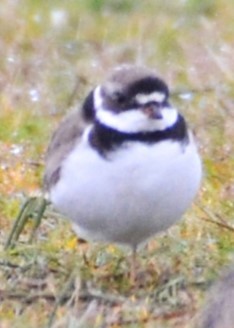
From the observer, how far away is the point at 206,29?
30.3 feet

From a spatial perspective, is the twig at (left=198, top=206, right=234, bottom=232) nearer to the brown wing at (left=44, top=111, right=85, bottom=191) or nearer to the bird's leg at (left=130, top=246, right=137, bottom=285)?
the bird's leg at (left=130, top=246, right=137, bottom=285)

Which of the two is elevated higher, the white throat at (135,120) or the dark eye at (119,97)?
the dark eye at (119,97)

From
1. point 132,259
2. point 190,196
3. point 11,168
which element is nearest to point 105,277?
point 132,259

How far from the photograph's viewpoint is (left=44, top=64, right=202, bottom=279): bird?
5.94 m

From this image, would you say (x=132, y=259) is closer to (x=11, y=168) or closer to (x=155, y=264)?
(x=155, y=264)

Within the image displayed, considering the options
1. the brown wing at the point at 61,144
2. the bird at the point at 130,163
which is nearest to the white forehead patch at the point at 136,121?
the bird at the point at 130,163

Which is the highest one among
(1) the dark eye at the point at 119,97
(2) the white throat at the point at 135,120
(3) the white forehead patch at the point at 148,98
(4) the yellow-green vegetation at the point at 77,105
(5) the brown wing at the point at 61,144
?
(3) the white forehead patch at the point at 148,98

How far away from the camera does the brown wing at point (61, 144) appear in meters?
6.20

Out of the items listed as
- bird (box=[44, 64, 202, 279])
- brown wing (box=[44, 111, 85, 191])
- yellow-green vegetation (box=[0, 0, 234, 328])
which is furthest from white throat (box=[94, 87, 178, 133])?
yellow-green vegetation (box=[0, 0, 234, 328])

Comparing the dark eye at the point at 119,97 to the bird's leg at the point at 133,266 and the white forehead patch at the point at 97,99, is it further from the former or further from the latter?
the bird's leg at the point at 133,266

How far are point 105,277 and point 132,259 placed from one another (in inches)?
5.5

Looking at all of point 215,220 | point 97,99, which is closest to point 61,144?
point 97,99

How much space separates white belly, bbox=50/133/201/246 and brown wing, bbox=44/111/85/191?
0.29 ft

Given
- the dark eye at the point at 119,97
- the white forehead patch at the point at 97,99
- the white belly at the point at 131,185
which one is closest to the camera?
the white belly at the point at 131,185
